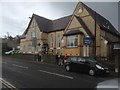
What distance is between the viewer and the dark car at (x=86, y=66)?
20.3 metres

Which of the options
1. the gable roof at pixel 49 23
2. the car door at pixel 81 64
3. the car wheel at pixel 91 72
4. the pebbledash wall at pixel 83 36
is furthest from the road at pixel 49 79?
the gable roof at pixel 49 23

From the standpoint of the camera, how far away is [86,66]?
829 inches

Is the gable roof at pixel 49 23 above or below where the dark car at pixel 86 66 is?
above

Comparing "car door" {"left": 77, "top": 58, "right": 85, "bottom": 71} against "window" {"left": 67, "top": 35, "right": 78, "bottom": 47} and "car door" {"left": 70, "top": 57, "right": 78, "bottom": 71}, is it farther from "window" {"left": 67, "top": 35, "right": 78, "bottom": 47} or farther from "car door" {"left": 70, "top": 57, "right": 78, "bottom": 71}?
"window" {"left": 67, "top": 35, "right": 78, "bottom": 47}

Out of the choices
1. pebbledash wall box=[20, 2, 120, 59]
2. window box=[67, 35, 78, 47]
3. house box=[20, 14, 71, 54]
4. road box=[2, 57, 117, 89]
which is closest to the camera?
road box=[2, 57, 117, 89]

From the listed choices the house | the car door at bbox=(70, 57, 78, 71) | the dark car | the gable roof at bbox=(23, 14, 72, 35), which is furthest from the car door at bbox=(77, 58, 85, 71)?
the gable roof at bbox=(23, 14, 72, 35)

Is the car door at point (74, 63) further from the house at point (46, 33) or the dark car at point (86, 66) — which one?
the house at point (46, 33)

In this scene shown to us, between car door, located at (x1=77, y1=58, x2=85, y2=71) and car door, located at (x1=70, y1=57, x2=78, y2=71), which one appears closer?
car door, located at (x1=77, y1=58, x2=85, y2=71)

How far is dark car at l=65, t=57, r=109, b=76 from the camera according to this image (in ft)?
66.5

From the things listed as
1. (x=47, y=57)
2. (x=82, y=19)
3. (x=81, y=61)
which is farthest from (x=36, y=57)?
(x=81, y=61)

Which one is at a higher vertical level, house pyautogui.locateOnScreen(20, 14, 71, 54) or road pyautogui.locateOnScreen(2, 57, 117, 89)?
house pyautogui.locateOnScreen(20, 14, 71, 54)

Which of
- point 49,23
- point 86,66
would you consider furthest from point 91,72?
point 49,23

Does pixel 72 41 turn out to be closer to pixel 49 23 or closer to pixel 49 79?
pixel 49 23

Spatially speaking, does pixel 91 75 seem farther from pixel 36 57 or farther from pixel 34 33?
pixel 34 33
